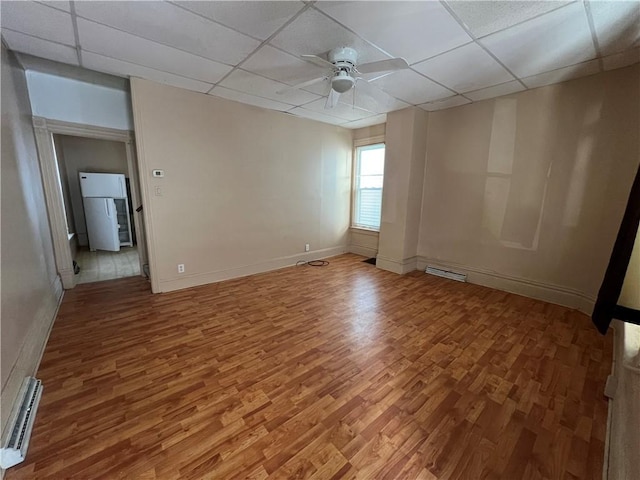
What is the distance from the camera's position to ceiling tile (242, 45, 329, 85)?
2.46 meters

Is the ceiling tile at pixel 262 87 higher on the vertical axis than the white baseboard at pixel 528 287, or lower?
higher

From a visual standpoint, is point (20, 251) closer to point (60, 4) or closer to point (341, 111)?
point (60, 4)

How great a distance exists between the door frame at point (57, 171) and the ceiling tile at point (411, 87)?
142 inches

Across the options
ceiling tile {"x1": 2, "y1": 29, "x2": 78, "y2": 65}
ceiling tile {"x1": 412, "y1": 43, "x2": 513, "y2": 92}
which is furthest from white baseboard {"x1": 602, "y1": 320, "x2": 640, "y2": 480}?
ceiling tile {"x1": 2, "y1": 29, "x2": 78, "y2": 65}

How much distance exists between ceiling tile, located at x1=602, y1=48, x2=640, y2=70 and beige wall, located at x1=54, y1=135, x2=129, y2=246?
8.76m

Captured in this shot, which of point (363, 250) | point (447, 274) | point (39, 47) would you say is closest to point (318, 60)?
point (39, 47)

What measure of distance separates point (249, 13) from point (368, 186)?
157 inches

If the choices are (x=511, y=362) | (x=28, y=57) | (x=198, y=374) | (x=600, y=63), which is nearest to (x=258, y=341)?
(x=198, y=374)

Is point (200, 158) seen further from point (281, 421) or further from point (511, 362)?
point (511, 362)

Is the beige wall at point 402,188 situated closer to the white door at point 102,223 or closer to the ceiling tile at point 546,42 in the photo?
the ceiling tile at point 546,42

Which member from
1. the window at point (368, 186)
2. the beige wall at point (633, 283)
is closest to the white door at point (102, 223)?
the window at point (368, 186)

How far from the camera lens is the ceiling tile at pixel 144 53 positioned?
85.1 inches

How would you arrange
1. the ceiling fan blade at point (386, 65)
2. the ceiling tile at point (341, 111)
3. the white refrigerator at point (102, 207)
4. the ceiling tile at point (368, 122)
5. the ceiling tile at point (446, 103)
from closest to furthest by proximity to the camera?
the ceiling fan blade at point (386, 65) < the ceiling tile at point (446, 103) < the ceiling tile at point (341, 111) < the ceiling tile at point (368, 122) < the white refrigerator at point (102, 207)

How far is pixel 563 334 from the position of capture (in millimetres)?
2613
